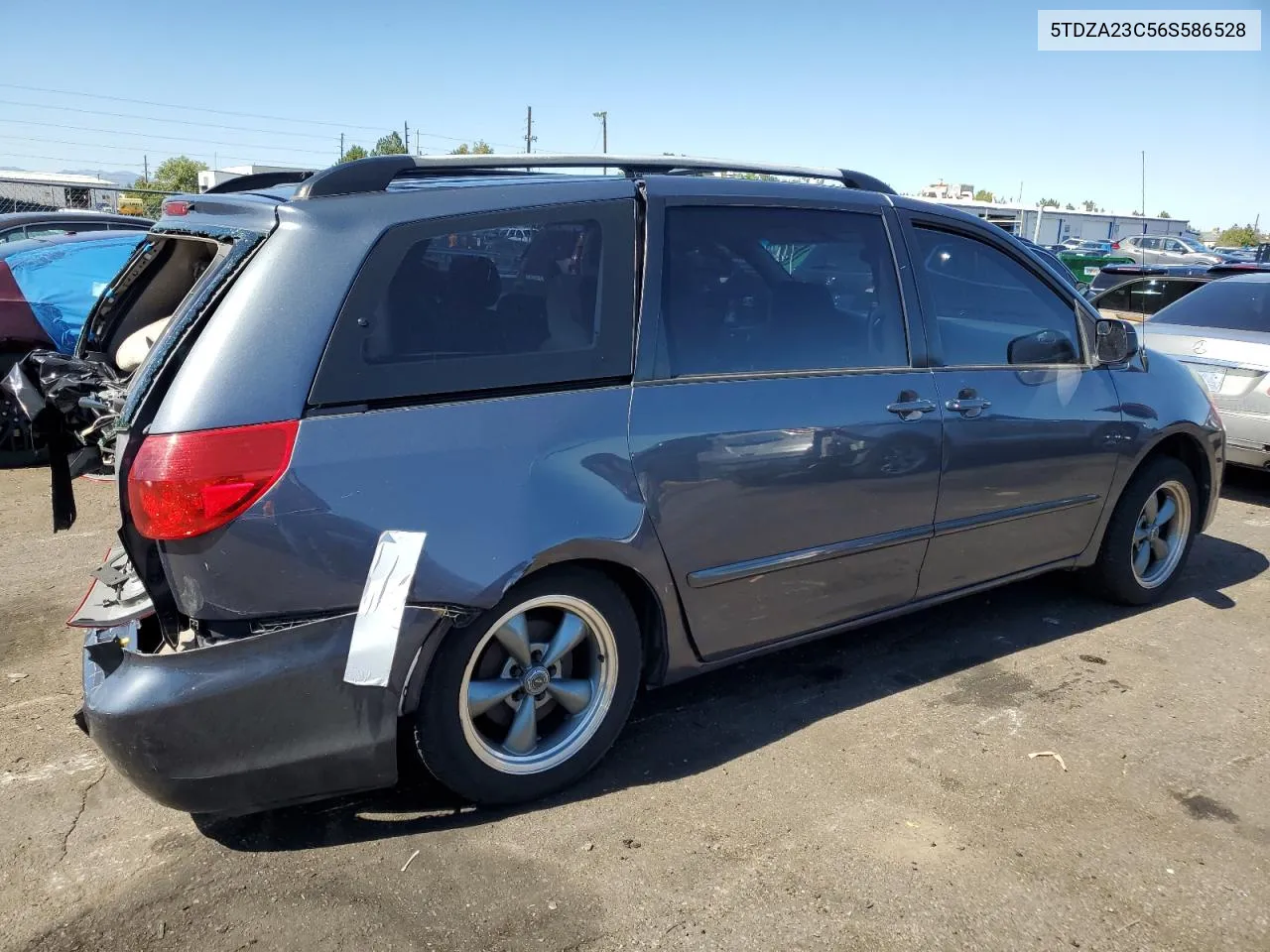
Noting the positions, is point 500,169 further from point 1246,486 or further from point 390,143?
point 390,143

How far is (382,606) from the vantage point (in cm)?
247

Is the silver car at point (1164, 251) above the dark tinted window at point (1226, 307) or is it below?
above

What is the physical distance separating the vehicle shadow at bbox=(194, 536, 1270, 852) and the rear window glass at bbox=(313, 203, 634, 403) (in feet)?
4.04

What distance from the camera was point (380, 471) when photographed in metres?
2.47

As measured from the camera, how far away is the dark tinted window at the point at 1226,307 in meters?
6.81

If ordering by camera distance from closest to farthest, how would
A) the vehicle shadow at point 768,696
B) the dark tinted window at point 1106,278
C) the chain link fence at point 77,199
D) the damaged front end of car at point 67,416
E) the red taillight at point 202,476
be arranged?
the red taillight at point 202,476 < the vehicle shadow at point 768,696 < the damaged front end of car at point 67,416 < the dark tinted window at point 1106,278 < the chain link fence at point 77,199

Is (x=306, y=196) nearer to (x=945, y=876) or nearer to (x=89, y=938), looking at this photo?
(x=89, y=938)

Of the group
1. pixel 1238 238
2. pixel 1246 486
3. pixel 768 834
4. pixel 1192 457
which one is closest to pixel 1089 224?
pixel 1238 238

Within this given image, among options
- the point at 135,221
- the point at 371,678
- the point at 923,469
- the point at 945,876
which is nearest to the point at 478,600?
the point at 371,678

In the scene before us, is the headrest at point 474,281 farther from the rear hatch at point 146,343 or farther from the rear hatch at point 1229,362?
the rear hatch at point 1229,362

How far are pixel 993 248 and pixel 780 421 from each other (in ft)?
5.04

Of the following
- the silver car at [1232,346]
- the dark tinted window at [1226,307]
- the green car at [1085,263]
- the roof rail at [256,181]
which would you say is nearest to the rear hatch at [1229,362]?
the silver car at [1232,346]

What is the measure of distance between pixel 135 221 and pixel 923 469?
8.63 meters

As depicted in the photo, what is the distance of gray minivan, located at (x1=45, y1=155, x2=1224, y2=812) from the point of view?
7.91 ft
